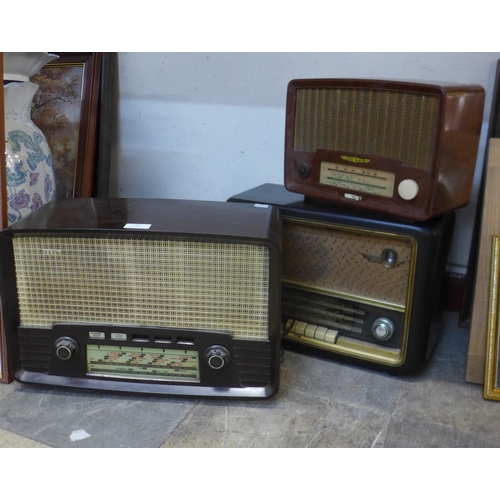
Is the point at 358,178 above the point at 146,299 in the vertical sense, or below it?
above

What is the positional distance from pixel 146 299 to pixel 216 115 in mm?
658

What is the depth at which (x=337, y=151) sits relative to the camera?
1064 millimetres

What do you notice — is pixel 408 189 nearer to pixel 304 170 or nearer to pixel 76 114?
pixel 304 170

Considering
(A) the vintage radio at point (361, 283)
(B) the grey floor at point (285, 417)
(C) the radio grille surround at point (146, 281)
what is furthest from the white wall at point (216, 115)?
(C) the radio grille surround at point (146, 281)

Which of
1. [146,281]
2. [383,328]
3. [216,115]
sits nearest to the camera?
[146,281]

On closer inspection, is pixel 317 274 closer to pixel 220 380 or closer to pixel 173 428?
pixel 220 380

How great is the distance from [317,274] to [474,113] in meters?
0.41

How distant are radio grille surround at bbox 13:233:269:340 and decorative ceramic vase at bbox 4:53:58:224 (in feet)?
0.68

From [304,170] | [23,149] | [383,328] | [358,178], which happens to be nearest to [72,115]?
[23,149]

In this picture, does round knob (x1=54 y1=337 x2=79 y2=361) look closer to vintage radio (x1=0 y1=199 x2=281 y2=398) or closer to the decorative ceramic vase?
vintage radio (x1=0 y1=199 x2=281 y2=398)

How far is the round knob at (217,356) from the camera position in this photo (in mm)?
975

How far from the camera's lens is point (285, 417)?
0.99 meters

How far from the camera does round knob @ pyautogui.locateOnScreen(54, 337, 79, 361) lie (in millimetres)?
999

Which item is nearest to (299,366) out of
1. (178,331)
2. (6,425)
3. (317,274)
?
(317,274)
